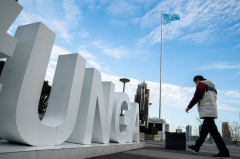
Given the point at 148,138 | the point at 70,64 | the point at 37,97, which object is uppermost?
the point at 70,64

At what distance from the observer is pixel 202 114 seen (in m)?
3.98

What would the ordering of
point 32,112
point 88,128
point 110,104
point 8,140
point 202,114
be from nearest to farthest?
point 32,112 → point 8,140 → point 88,128 → point 202,114 → point 110,104

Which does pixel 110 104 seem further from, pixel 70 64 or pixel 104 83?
pixel 70 64

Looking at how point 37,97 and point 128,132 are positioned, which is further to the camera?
point 128,132

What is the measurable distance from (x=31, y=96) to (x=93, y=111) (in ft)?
4.89

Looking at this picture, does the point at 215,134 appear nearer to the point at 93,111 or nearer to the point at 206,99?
the point at 206,99

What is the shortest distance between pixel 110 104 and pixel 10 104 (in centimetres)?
251

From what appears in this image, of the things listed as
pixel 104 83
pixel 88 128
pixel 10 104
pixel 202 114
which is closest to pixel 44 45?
A: pixel 10 104

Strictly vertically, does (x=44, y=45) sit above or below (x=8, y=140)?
above

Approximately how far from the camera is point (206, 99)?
4039 millimetres

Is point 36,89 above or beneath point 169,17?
beneath

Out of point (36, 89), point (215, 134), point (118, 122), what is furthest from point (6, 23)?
point (215, 134)

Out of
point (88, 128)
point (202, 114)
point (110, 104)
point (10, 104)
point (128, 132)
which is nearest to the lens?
point (10, 104)

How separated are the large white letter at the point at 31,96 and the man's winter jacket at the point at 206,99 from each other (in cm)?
304
